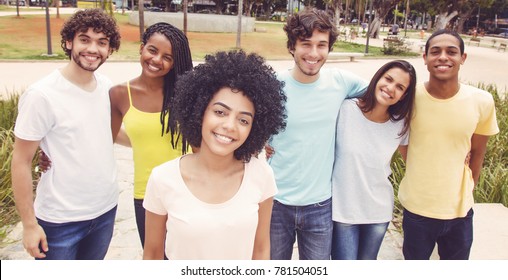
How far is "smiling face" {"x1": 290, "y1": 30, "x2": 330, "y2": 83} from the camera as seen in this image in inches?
96.3

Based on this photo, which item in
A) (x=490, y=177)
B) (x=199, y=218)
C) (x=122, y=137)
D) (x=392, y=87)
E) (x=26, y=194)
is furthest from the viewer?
(x=490, y=177)

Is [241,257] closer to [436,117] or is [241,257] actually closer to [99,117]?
[99,117]

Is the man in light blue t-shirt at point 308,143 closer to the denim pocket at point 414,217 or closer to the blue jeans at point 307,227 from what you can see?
the blue jeans at point 307,227

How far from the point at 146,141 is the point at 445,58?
1.68m

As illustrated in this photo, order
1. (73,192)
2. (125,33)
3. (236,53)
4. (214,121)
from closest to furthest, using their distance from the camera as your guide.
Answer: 1. (214,121)
2. (236,53)
3. (73,192)
4. (125,33)

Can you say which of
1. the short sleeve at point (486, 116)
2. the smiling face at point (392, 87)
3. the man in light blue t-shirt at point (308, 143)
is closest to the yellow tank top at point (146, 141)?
the man in light blue t-shirt at point (308, 143)

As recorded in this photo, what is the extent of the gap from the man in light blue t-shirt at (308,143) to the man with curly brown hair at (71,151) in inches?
35.9

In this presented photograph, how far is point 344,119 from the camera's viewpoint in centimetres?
247

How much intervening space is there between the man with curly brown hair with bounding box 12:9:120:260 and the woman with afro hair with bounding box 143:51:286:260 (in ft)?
1.80

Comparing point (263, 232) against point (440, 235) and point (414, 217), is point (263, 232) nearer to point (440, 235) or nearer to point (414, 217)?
point (414, 217)

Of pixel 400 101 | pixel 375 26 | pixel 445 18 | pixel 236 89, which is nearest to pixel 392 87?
pixel 400 101

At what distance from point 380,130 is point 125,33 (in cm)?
2443

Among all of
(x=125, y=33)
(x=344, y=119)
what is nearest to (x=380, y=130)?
(x=344, y=119)

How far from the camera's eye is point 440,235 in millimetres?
2594
